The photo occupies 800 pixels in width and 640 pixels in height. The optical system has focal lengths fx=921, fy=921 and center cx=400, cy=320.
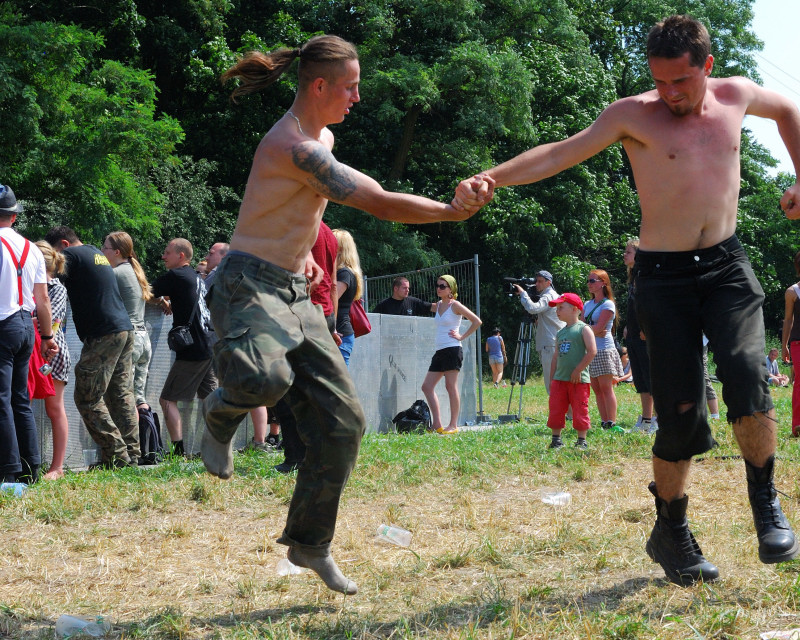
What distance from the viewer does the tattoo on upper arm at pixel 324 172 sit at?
3621 millimetres

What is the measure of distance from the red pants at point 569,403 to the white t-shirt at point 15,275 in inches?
180

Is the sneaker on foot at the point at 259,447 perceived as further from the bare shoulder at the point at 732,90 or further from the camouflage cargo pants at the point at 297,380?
the bare shoulder at the point at 732,90

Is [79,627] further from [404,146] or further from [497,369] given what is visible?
[404,146]

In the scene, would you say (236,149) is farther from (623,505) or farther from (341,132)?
(623,505)

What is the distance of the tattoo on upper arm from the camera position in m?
3.62

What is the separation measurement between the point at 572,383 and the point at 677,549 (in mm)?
4876

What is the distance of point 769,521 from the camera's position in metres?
3.63

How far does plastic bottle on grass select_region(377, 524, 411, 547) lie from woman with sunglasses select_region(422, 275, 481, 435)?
5909 mm

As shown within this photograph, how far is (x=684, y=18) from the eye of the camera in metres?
3.83

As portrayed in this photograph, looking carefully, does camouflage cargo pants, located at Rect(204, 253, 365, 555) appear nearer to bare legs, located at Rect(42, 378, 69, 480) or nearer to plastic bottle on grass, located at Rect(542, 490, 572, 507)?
plastic bottle on grass, located at Rect(542, 490, 572, 507)

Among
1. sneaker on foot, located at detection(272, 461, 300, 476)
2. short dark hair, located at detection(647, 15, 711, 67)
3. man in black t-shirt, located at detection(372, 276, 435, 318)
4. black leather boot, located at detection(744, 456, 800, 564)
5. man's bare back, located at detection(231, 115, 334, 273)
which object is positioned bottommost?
sneaker on foot, located at detection(272, 461, 300, 476)

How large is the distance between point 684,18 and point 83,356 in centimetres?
550

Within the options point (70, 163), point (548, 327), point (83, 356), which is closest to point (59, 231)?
point (83, 356)

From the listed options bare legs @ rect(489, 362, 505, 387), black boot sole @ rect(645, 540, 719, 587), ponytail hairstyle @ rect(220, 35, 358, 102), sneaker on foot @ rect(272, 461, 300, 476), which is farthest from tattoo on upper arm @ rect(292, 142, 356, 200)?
bare legs @ rect(489, 362, 505, 387)
